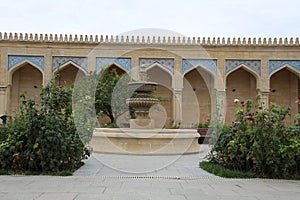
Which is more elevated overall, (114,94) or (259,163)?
(114,94)

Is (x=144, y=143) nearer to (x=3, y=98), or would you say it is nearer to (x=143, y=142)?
(x=143, y=142)

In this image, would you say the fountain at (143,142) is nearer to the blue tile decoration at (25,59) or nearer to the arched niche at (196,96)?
the blue tile decoration at (25,59)

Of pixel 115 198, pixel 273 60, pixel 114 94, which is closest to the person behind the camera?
pixel 115 198

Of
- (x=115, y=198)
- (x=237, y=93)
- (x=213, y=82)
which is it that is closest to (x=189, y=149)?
(x=115, y=198)

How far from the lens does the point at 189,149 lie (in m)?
8.78

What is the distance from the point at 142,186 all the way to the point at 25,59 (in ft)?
52.5

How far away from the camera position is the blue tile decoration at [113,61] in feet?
62.9

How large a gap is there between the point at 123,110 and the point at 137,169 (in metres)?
11.0

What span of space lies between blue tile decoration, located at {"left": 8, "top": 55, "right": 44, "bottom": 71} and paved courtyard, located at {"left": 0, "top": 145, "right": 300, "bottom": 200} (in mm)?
14022

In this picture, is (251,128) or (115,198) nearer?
(115,198)

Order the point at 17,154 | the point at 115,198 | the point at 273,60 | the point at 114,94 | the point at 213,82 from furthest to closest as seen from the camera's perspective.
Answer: the point at 213,82, the point at 273,60, the point at 114,94, the point at 17,154, the point at 115,198

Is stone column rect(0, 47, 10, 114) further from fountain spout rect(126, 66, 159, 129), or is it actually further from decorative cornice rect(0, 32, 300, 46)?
fountain spout rect(126, 66, 159, 129)

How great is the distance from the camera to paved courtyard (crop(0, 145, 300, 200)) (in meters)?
3.93

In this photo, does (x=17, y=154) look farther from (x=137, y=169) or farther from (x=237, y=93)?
(x=237, y=93)
